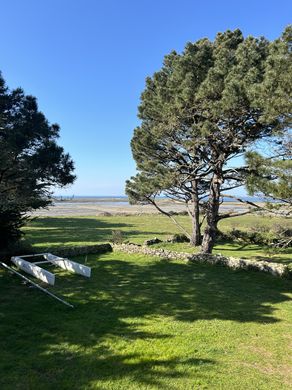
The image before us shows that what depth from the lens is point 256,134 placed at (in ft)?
44.4

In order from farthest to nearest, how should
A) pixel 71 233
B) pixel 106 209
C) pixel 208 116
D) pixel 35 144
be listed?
pixel 106 209, pixel 71 233, pixel 35 144, pixel 208 116

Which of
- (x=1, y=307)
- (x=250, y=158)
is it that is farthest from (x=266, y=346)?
(x=1, y=307)

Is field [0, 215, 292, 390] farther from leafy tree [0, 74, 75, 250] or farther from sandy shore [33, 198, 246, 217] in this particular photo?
sandy shore [33, 198, 246, 217]

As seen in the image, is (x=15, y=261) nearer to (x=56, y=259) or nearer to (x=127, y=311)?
(x=56, y=259)

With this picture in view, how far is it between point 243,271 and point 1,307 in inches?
335

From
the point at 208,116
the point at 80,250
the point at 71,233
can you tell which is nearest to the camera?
the point at 208,116

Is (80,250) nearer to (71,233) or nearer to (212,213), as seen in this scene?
(212,213)

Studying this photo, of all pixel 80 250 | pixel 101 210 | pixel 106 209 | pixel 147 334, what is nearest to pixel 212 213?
pixel 80 250

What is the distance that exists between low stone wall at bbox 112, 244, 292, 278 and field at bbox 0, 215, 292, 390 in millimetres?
605

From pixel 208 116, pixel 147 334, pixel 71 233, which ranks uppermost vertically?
pixel 208 116

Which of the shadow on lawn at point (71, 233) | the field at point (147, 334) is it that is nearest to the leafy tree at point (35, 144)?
the shadow on lawn at point (71, 233)

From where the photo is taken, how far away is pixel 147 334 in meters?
6.39

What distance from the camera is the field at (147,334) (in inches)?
190

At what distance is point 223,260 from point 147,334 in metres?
7.40
